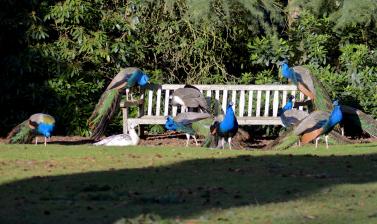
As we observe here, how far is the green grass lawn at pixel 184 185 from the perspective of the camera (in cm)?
872

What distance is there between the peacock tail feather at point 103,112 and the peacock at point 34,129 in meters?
1.65

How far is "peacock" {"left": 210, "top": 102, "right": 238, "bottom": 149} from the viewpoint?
50.8ft

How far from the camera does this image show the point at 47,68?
767 inches

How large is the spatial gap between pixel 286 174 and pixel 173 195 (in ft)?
7.38

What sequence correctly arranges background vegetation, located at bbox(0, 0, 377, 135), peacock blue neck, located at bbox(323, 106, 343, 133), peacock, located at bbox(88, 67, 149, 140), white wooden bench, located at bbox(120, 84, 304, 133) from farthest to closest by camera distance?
1. background vegetation, located at bbox(0, 0, 377, 135)
2. white wooden bench, located at bbox(120, 84, 304, 133)
3. peacock, located at bbox(88, 67, 149, 140)
4. peacock blue neck, located at bbox(323, 106, 343, 133)

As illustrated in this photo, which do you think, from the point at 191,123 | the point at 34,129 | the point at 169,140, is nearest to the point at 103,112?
the point at 169,140

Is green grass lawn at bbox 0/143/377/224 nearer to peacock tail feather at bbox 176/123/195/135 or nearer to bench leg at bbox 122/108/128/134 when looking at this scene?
peacock tail feather at bbox 176/123/195/135

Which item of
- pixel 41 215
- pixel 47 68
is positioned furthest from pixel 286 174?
pixel 47 68

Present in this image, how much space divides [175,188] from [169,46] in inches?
408

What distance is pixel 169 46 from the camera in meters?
20.6

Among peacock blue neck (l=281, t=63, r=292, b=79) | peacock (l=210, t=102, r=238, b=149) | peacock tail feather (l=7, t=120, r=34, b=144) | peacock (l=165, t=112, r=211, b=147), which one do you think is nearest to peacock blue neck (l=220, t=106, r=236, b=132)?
peacock (l=210, t=102, r=238, b=149)

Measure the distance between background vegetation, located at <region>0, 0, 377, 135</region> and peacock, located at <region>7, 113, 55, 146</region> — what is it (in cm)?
239

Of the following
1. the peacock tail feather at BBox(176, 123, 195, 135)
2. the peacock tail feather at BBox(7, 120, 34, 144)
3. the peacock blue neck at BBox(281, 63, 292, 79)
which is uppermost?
the peacock blue neck at BBox(281, 63, 292, 79)

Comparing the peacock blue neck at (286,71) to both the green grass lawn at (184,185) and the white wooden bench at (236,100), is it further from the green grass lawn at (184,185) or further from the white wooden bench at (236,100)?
the green grass lawn at (184,185)
